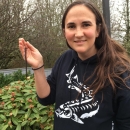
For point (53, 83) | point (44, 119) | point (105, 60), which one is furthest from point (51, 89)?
point (44, 119)

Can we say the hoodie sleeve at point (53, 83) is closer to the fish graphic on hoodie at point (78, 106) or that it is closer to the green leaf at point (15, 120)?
the fish graphic on hoodie at point (78, 106)

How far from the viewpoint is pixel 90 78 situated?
4.31ft

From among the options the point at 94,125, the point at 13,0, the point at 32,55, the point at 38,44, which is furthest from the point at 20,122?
the point at 38,44

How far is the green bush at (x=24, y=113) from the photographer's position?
6.86ft

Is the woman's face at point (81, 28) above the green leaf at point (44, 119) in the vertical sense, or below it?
above

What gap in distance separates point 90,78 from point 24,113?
1086mm

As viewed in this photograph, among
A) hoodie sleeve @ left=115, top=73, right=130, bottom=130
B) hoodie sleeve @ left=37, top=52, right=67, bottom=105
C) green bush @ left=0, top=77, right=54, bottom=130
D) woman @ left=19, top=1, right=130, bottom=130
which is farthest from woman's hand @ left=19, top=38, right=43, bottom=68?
green bush @ left=0, top=77, right=54, bottom=130

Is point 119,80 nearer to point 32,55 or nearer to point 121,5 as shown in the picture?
point 32,55

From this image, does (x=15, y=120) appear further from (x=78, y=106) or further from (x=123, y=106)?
(x=123, y=106)

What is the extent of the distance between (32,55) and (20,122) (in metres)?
0.89

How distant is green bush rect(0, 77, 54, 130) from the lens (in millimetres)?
2092

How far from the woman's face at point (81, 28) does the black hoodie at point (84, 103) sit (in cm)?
12

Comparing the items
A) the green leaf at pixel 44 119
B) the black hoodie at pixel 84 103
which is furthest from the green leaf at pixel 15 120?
the black hoodie at pixel 84 103

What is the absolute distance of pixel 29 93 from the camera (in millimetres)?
2342
